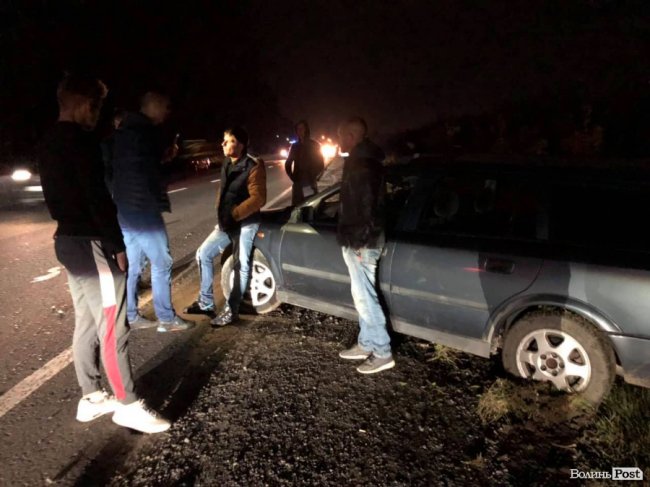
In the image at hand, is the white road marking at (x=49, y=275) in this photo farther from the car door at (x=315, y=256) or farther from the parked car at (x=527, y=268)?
the parked car at (x=527, y=268)

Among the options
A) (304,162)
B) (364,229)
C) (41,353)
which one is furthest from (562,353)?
(304,162)

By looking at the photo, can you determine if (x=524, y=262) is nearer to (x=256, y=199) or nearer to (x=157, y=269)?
(x=256, y=199)

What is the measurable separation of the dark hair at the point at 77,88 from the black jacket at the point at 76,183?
0.16 meters

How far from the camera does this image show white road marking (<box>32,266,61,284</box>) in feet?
17.7

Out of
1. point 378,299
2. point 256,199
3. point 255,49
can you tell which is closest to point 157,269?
point 256,199

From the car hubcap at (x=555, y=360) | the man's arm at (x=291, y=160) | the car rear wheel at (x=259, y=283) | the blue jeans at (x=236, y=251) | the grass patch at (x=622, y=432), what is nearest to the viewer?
the grass patch at (x=622, y=432)

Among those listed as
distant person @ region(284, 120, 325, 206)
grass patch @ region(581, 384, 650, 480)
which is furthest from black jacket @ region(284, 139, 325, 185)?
grass patch @ region(581, 384, 650, 480)

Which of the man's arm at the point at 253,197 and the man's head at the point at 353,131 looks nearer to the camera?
the man's head at the point at 353,131

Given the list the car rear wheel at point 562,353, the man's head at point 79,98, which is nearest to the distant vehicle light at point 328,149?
the car rear wheel at point 562,353

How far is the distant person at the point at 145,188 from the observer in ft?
11.7

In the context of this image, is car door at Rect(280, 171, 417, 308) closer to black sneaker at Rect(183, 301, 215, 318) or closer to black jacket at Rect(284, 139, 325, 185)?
black sneaker at Rect(183, 301, 215, 318)

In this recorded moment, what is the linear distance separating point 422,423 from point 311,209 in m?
1.93

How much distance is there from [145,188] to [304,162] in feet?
9.98

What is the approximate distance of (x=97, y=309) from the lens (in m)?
2.67
